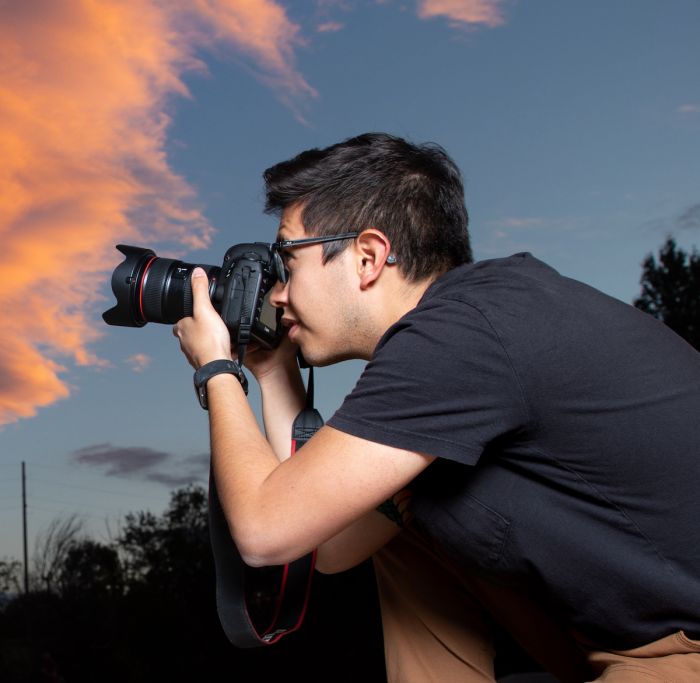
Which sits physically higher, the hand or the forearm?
the hand

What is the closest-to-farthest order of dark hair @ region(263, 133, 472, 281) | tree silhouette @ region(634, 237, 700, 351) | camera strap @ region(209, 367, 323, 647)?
1. dark hair @ region(263, 133, 472, 281)
2. camera strap @ region(209, 367, 323, 647)
3. tree silhouette @ region(634, 237, 700, 351)

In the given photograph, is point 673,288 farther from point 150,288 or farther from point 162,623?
point 150,288

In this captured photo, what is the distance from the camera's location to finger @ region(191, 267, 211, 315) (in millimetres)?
1698

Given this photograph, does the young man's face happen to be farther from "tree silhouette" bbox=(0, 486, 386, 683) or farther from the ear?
"tree silhouette" bbox=(0, 486, 386, 683)

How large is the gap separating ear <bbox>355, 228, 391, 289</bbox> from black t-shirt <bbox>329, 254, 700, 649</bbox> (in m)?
0.26

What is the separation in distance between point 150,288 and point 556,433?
943 millimetres

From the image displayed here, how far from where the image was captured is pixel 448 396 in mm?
1265

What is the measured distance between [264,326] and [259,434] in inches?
15.4

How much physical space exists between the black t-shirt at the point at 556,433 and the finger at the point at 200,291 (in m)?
0.49

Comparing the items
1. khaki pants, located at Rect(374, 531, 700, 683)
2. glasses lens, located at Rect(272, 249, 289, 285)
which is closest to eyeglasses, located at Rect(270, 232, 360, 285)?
glasses lens, located at Rect(272, 249, 289, 285)

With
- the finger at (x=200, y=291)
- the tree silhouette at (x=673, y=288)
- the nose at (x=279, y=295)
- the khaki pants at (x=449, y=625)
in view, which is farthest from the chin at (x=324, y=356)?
the tree silhouette at (x=673, y=288)

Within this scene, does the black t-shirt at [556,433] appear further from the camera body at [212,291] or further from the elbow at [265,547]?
the camera body at [212,291]

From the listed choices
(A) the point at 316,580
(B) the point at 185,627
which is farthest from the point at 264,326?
(B) the point at 185,627

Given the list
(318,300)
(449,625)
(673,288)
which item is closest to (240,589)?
(449,625)
